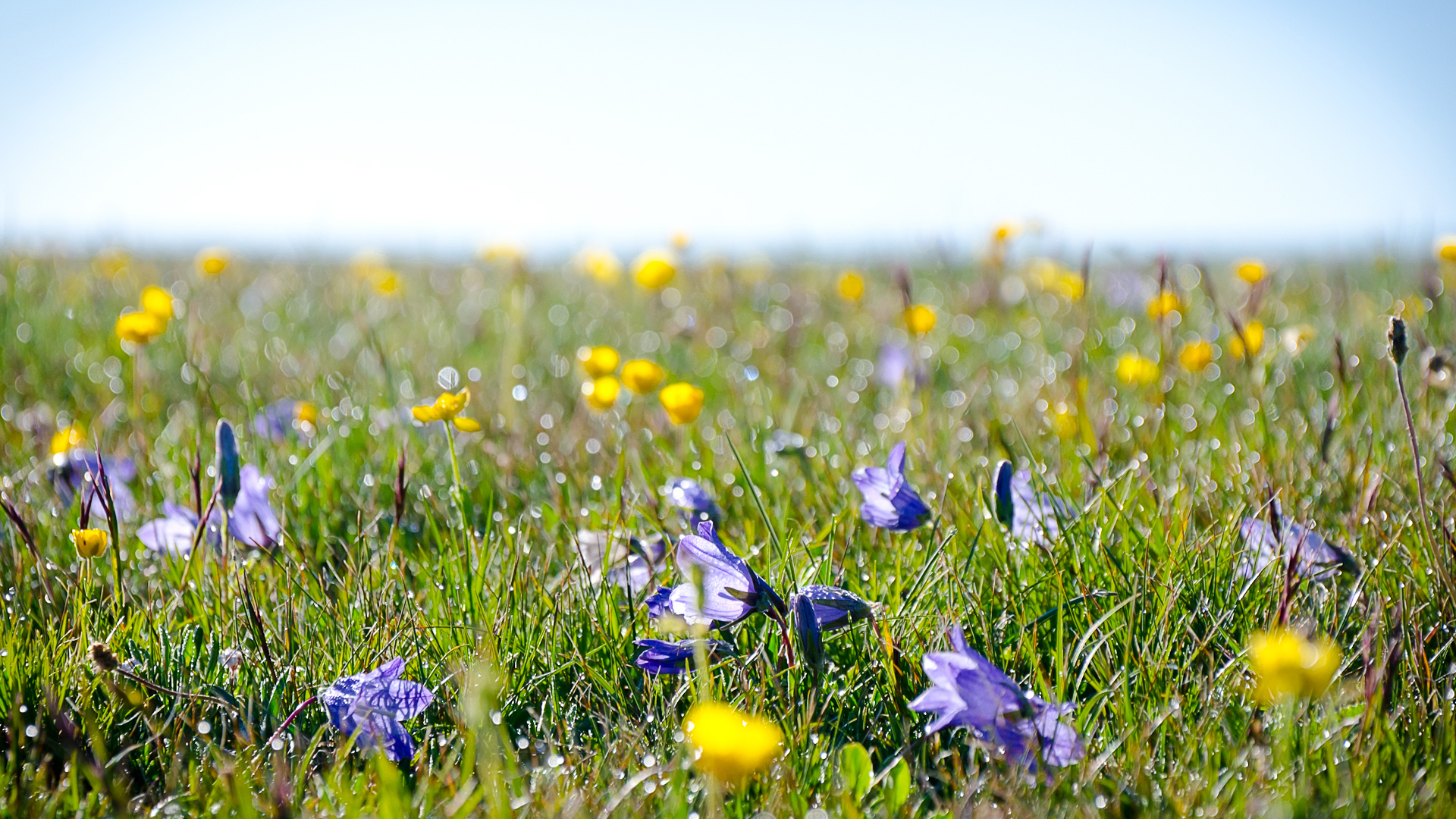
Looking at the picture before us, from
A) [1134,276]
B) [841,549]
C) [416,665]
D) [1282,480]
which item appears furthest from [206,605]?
[1134,276]

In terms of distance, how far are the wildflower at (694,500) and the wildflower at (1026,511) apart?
0.58m

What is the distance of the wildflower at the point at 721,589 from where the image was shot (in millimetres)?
1406

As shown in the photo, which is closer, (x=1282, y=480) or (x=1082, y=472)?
(x=1282, y=480)

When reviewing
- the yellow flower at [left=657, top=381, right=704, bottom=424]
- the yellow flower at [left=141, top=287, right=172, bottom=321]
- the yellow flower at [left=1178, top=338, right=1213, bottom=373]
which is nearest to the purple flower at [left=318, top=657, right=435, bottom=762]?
the yellow flower at [left=657, top=381, right=704, bottom=424]

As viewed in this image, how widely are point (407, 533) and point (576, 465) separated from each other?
470 millimetres

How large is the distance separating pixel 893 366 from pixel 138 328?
2.39 meters

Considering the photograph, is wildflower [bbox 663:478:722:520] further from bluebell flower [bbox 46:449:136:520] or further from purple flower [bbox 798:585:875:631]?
bluebell flower [bbox 46:449:136:520]

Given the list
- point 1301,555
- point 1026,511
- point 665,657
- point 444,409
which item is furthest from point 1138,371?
point 444,409

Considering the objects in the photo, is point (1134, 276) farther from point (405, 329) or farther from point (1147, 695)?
point (1147, 695)

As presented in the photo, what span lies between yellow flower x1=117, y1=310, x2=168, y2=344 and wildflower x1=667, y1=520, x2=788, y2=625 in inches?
65.7

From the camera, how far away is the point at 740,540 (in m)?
1.89

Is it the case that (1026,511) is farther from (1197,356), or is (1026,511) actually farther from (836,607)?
(1197,356)

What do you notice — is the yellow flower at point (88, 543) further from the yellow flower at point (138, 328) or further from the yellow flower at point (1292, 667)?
the yellow flower at point (1292, 667)

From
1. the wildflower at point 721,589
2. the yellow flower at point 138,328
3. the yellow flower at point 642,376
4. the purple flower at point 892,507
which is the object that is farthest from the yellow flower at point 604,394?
the yellow flower at point 138,328
